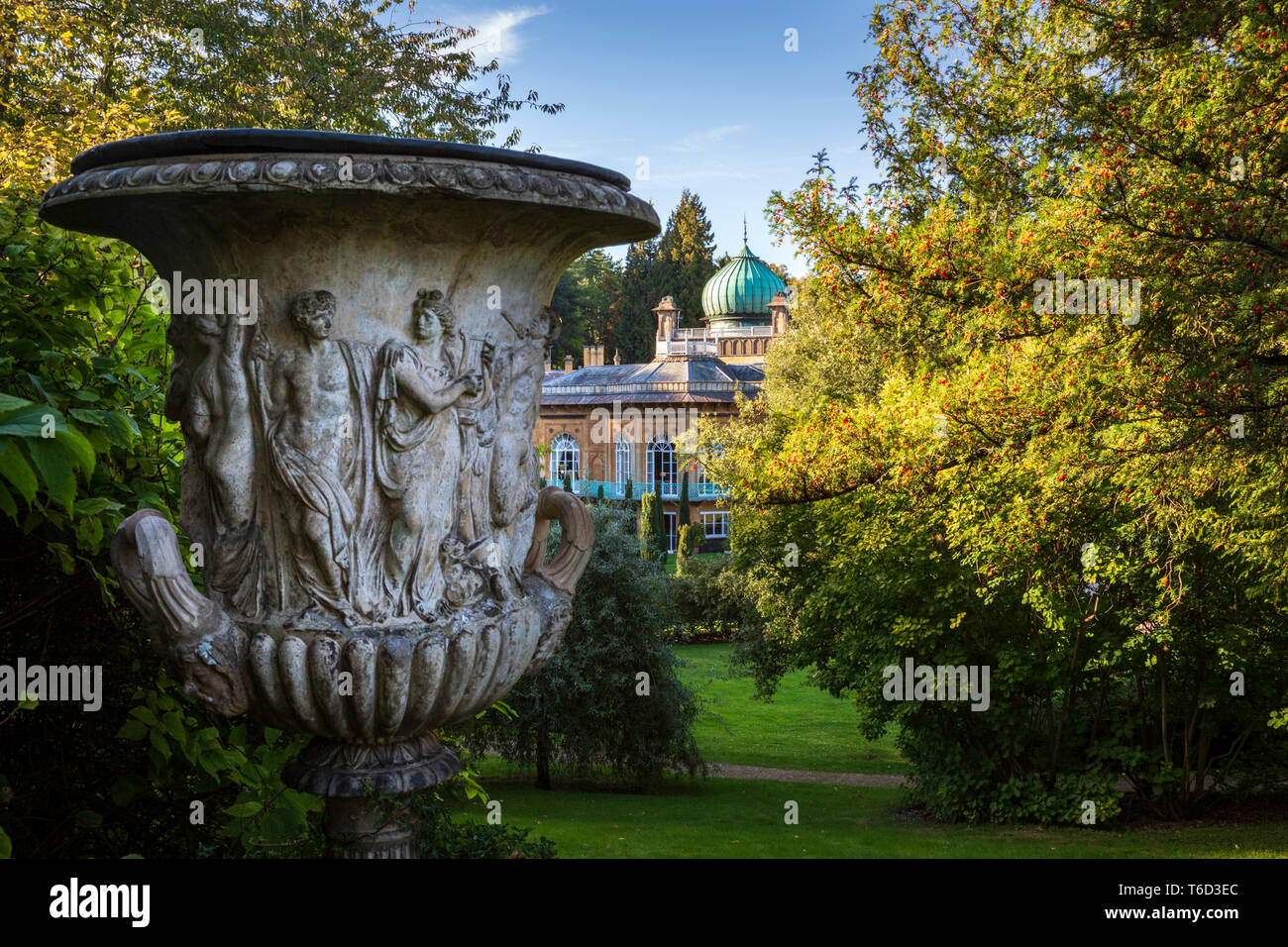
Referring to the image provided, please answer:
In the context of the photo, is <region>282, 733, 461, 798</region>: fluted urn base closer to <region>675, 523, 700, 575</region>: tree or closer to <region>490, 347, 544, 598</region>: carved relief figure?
<region>490, 347, 544, 598</region>: carved relief figure

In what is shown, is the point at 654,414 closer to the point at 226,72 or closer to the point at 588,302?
the point at 588,302

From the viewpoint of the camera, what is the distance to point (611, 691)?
1438 centimetres

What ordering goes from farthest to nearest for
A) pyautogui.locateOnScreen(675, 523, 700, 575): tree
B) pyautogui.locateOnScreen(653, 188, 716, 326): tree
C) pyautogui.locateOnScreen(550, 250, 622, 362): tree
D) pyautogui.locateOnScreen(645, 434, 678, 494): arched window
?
pyautogui.locateOnScreen(653, 188, 716, 326): tree, pyautogui.locateOnScreen(550, 250, 622, 362): tree, pyautogui.locateOnScreen(645, 434, 678, 494): arched window, pyautogui.locateOnScreen(675, 523, 700, 575): tree

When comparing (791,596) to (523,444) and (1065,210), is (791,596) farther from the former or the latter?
(523,444)

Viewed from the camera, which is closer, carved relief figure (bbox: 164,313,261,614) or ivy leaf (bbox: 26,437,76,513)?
ivy leaf (bbox: 26,437,76,513)

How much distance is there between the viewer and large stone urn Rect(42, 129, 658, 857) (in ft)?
9.31

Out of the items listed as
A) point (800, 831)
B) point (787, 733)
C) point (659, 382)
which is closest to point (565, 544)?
point (800, 831)

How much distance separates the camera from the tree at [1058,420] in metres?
6.19

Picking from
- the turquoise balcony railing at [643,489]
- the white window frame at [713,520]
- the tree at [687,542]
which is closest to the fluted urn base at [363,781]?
the tree at [687,542]

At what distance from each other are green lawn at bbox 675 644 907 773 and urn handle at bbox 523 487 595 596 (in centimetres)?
1220

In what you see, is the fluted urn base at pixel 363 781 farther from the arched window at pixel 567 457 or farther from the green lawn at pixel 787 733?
the arched window at pixel 567 457

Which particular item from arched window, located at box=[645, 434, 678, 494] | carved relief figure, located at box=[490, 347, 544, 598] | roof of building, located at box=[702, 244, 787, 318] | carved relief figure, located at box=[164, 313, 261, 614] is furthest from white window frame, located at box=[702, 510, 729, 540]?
carved relief figure, located at box=[164, 313, 261, 614]

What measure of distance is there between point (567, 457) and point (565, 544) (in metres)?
38.0

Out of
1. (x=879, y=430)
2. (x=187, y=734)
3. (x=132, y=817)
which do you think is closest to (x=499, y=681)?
(x=187, y=734)
